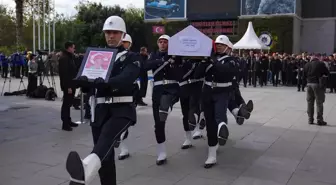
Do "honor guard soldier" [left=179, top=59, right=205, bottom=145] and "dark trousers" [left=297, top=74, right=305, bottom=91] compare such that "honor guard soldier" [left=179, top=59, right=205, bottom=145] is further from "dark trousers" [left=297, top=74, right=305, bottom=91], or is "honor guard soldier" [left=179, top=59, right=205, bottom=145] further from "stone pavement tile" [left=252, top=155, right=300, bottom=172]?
"dark trousers" [left=297, top=74, right=305, bottom=91]

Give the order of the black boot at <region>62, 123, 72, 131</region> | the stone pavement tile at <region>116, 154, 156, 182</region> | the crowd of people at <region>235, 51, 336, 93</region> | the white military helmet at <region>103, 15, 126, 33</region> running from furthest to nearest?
the crowd of people at <region>235, 51, 336, 93</region> → the black boot at <region>62, 123, 72, 131</region> → the stone pavement tile at <region>116, 154, 156, 182</region> → the white military helmet at <region>103, 15, 126, 33</region>

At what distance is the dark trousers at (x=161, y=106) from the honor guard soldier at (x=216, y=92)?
548 mm

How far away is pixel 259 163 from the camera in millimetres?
6523

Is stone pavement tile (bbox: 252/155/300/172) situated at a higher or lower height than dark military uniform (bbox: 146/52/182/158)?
lower

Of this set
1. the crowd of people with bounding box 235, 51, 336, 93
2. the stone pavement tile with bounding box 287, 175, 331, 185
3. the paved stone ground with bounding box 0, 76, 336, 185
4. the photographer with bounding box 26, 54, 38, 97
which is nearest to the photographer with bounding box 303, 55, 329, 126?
the paved stone ground with bounding box 0, 76, 336, 185

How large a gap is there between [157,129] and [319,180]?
2.47m

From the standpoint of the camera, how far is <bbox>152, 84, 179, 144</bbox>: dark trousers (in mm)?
6391

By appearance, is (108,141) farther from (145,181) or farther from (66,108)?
(66,108)

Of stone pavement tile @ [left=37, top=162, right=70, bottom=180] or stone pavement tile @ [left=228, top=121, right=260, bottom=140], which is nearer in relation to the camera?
stone pavement tile @ [left=37, top=162, right=70, bottom=180]

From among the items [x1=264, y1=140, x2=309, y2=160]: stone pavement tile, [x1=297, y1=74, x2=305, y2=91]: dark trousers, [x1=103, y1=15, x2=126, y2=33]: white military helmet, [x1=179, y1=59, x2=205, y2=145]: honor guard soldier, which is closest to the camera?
[x1=103, y1=15, x2=126, y2=33]: white military helmet

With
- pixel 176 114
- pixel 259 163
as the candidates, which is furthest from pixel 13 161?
pixel 176 114

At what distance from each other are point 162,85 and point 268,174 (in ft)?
6.82

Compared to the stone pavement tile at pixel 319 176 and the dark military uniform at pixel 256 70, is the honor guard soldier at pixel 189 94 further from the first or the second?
the dark military uniform at pixel 256 70

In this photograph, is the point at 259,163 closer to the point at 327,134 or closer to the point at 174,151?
the point at 174,151
